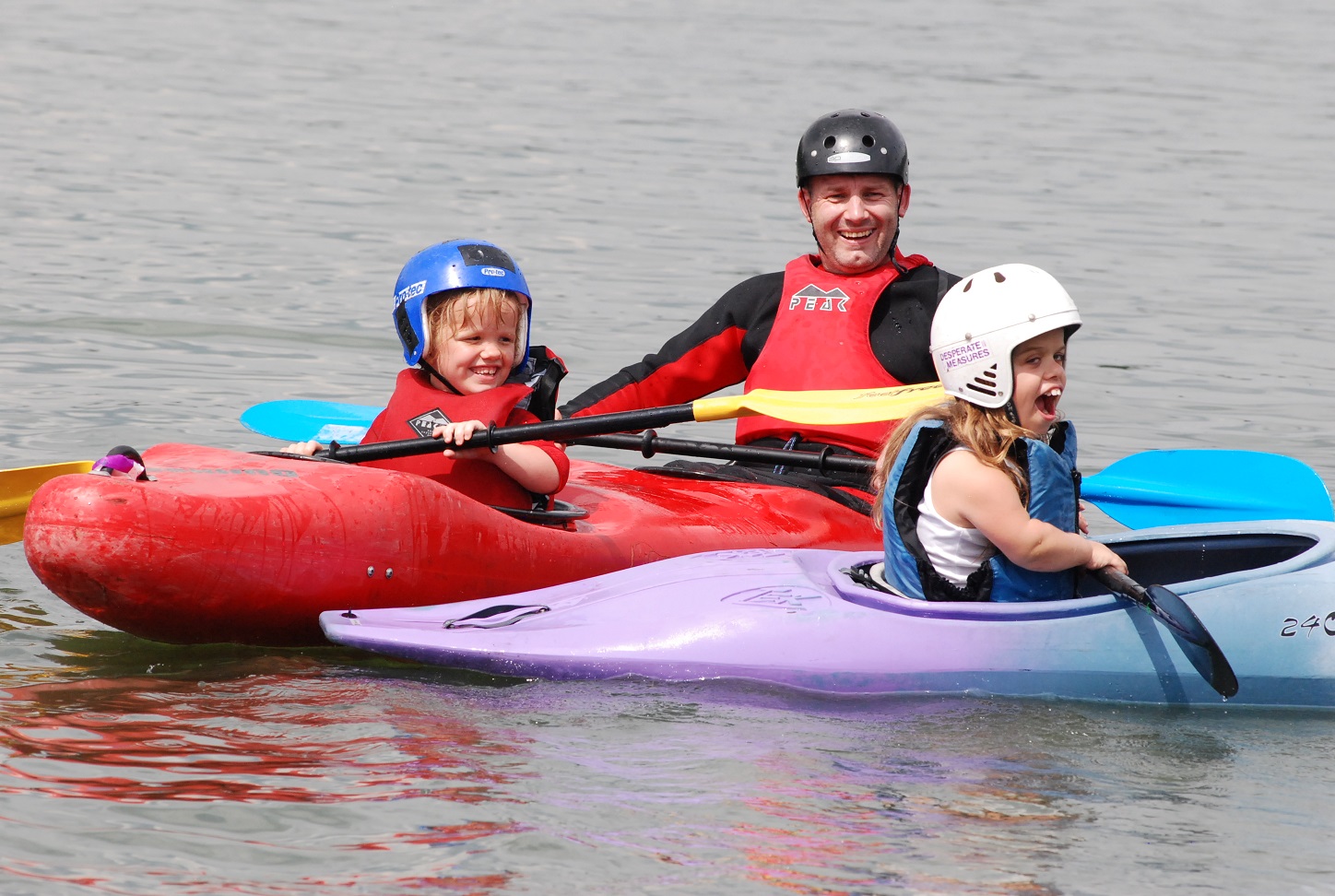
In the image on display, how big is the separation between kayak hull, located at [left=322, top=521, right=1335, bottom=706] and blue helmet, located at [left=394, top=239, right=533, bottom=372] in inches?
37.1

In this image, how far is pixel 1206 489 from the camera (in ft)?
20.5

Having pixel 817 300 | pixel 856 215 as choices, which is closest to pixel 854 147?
pixel 856 215

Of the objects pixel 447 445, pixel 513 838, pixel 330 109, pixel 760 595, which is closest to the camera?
pixel 513 838

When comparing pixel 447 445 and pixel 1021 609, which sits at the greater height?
pixel 447 445

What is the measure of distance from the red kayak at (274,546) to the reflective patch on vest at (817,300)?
114 centimetres

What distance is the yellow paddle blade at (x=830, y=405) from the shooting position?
5625mm

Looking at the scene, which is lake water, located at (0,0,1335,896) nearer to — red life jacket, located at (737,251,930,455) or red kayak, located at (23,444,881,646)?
red kayak, located at (23,444,881,646)

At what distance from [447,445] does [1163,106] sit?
16163 mm

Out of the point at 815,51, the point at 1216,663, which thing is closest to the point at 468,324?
Answer: the point at 1216,663

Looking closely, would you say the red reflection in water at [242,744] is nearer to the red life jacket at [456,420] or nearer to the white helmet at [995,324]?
the red life jacket at [456,420]

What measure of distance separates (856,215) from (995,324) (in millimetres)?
1715

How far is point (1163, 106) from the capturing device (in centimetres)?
1967

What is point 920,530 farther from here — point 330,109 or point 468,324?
point 330,109

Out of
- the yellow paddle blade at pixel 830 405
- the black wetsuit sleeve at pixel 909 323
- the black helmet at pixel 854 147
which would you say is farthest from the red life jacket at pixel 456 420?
the black helmet at pixel 854 147
